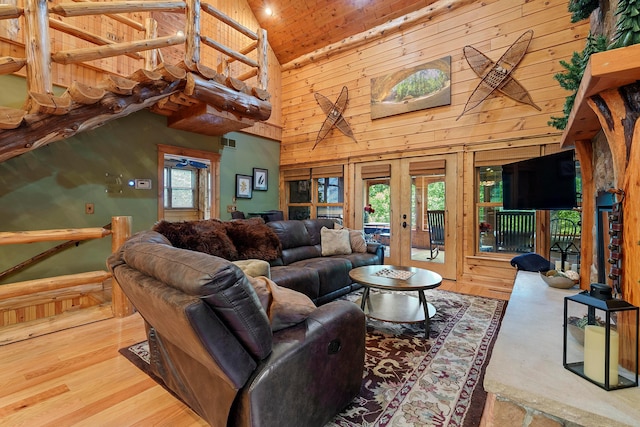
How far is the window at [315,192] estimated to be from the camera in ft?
19.4

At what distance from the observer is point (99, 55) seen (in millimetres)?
3049

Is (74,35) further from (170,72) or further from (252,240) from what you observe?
(252,240)

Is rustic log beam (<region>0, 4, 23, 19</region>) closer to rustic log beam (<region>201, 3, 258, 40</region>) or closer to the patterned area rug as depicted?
rustic log beam (<region>201, 3, 258, 40</region>)

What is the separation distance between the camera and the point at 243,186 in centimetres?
587

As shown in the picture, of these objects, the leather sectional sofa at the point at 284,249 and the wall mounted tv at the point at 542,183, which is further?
the leather sectional sofa at the point at 284,249

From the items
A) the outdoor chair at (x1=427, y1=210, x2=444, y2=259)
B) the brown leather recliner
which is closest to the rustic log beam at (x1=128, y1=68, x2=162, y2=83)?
the brown leather recliner

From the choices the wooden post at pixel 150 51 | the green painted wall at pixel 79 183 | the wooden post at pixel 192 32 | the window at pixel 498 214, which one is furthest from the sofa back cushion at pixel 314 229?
the wooden post at pixel 150 51

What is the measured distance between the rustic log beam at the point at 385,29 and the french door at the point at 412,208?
7.40 feet

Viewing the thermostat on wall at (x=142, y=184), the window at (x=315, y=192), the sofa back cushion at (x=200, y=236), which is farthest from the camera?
the window at (x=315, y=192)

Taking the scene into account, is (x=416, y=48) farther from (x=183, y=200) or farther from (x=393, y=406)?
(x=183, y=200)

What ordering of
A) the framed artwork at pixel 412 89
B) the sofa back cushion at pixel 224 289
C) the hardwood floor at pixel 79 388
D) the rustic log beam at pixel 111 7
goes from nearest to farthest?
the sofa back cushion at pixel 224 289 → the hardwood floor at pixel 79 388 → the rustic log beam at pixel 111 7 → the framed artwork at pixel 412 89

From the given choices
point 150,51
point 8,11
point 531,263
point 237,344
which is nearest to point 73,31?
point 8,11

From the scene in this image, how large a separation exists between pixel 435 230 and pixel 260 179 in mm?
3656

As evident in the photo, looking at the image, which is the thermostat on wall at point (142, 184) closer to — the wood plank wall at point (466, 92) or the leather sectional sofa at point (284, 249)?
the leather sectional sofa at point (284, 249)
